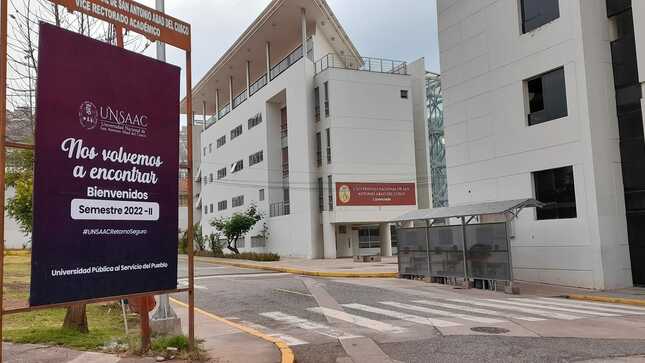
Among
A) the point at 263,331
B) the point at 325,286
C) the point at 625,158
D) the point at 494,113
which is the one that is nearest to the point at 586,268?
the point at 625,158

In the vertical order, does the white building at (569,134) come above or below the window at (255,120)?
below

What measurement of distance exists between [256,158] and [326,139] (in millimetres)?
10929

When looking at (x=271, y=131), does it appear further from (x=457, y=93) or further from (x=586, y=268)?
(x=586, y=268)

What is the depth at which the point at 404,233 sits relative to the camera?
22.5 metres

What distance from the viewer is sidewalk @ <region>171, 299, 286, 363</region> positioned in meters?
7.54

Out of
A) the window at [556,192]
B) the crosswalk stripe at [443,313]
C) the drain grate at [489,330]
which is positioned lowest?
the crosswalk stripe at [443,313]

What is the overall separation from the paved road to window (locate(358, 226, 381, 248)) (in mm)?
22659

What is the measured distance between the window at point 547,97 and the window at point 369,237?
22386 millimetres

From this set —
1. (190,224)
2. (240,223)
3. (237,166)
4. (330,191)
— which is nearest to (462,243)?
(190,224)

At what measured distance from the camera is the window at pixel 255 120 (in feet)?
155

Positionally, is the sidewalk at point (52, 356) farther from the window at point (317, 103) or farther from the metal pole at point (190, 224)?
the window at point (317, 103)

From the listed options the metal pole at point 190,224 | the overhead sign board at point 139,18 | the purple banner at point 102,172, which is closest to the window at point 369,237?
the metal pole at point 190,224

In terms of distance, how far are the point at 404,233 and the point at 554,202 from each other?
20.4 feet

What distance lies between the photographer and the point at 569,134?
18234 millimetres
